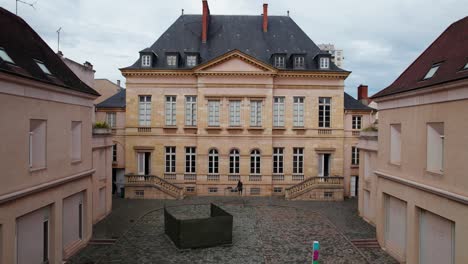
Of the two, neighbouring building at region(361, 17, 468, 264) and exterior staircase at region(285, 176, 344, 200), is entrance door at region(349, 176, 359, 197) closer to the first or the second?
exterior staircase at region(285, 176, 344, 200)

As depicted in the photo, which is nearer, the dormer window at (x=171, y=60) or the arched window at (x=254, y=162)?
the arched window at (x=254, y=162)

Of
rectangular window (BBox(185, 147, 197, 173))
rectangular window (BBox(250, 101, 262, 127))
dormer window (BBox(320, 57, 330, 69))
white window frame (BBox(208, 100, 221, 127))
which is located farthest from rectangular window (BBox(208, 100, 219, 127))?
Result: dormer window (BBox(320, 57, 330, 69))

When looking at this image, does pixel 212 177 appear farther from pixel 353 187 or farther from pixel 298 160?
pixel 353 187

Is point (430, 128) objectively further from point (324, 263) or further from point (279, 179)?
point (279, 179)

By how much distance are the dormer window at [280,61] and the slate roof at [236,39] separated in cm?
64

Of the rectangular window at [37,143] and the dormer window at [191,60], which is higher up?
the dormer window at [191,60]

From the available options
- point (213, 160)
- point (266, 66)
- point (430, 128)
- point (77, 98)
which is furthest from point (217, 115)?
point (430, 128)

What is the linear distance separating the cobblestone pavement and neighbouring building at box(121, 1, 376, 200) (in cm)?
311

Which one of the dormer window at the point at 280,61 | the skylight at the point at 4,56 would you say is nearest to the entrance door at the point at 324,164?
the dormer window at the point at 280,61

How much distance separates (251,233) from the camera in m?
17.6

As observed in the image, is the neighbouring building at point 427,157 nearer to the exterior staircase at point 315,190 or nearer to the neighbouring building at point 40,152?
the exterior staircase at point 315,190

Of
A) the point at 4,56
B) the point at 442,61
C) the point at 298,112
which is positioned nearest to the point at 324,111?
the point at 298,112

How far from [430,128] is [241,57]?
17.3 meters

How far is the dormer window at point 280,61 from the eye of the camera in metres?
28.3
